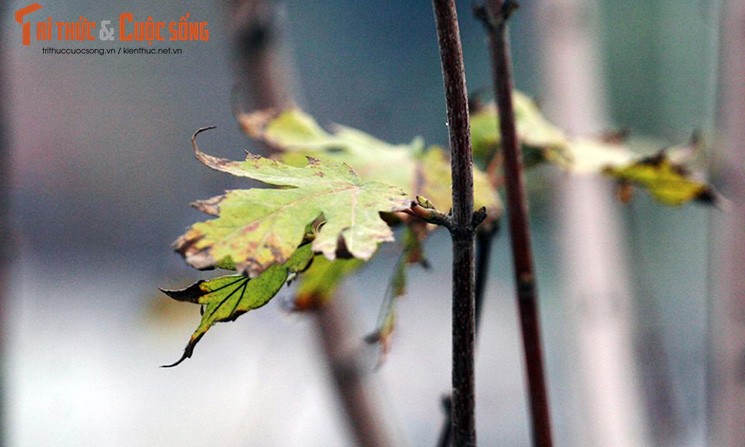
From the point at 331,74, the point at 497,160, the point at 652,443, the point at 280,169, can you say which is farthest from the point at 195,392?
the point at 280,169

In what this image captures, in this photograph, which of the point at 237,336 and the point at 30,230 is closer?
the point at 237,336

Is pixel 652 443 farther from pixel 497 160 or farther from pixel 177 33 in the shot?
pixel 177 33

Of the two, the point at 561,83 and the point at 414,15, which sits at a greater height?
the point at 414,15

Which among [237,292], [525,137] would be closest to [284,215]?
[237,292]

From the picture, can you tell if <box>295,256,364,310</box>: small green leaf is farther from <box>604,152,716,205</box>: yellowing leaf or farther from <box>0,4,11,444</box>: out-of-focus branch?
<box>0,4,11,444</box>: out-of-focus branch

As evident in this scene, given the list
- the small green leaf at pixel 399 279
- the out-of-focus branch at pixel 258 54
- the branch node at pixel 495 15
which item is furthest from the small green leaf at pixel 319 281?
the out-of-focus branch at pixel 258 54

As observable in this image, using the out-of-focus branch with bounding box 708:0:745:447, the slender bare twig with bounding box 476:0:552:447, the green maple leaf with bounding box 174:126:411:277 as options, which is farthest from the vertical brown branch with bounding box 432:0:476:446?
the out-of-focus branch with bounding box 708:0:745:447

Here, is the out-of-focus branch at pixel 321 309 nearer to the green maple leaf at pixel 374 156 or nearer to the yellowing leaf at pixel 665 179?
the green maple leaf at pixel 374 156
